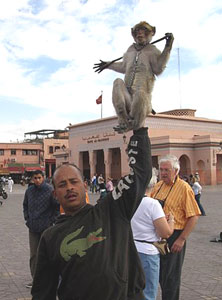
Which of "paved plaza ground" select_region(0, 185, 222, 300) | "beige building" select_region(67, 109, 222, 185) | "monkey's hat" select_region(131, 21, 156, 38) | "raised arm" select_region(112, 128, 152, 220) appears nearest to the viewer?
"raised arm" select_region(112, 128, 152, 220)

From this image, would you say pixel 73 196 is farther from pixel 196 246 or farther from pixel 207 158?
pixel 207 158

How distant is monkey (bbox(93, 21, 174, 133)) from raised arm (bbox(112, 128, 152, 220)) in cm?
10

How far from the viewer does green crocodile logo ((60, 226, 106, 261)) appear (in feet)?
7.21

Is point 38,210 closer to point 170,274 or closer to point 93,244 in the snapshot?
point 170,274

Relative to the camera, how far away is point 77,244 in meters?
2.21

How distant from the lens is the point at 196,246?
30.8 feet

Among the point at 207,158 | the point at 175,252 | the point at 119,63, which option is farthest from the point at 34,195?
the point at 207,158

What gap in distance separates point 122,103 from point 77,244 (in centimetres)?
92

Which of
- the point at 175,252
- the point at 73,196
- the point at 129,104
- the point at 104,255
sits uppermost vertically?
the point at 129,104

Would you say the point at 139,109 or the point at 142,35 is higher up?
the point at 142,35

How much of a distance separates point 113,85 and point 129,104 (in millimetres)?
188

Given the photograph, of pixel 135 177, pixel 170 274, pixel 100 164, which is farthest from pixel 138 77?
pixel 100 164

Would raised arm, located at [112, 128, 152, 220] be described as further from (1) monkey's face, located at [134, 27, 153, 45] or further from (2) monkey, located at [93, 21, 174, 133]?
(1) monkey's face, located at [134, 27, 153, 45]

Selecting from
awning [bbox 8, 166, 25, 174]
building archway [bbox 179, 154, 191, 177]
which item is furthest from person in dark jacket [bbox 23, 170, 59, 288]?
awning [bbox 8, 166, 25, 174]
